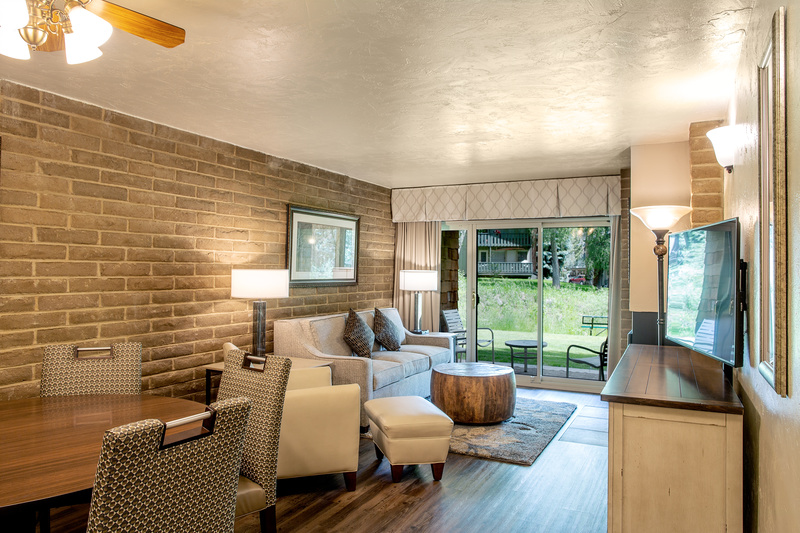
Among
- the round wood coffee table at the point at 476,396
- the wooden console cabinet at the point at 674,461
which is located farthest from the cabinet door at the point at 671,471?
the round wood coffee table at the point at 476,396

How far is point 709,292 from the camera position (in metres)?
2.34

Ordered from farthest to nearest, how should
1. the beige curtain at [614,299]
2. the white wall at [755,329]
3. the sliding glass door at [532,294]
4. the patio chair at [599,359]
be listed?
the sliding glass door at [532,294]
the patio chair at [599,359]
the beige curtain at [614,299]
the white wall at [755,329]

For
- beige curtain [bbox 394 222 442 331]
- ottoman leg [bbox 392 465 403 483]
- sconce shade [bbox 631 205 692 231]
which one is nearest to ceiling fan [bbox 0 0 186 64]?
ottoman leg [bbox 392 465 403 483]

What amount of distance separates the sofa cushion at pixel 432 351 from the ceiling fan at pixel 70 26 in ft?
14.6

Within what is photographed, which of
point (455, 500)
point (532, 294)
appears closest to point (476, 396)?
point (455, 500)

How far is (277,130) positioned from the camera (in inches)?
165

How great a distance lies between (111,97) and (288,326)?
234 cm

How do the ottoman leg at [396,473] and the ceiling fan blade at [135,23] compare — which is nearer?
the ceiling fan blade at [135,23]

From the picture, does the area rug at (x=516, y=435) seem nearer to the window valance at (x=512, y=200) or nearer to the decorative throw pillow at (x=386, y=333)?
the decorative throw pillow at (x=386, y=333)

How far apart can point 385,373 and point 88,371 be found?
2.64m

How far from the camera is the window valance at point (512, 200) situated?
19.4 feet

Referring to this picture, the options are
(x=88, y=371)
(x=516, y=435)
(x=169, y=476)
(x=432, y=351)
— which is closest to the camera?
(x=169, y=476)

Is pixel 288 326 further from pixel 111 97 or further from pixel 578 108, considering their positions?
pixel 578 108

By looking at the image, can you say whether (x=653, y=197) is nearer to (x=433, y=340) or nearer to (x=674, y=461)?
(x=674, y=461)
